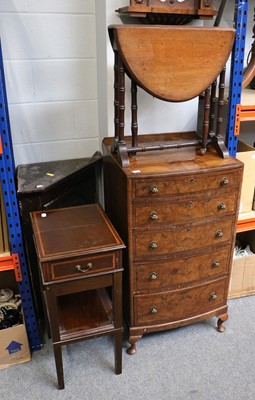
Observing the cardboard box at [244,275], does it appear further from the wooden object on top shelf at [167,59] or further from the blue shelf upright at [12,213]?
the blue shelf upright at [12,213]

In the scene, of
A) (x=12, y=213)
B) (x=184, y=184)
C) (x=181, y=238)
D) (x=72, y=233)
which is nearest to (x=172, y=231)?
(x=181, y=238)

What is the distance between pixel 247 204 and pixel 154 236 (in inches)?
28.5

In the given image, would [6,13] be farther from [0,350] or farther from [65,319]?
[0,350]

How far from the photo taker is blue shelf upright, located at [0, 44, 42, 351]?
1544 millimetres

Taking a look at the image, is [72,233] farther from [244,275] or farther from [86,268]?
[244,275]

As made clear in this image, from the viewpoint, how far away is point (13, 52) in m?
1.87

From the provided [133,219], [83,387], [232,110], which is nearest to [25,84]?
[133,219]

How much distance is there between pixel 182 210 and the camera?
1671 mm

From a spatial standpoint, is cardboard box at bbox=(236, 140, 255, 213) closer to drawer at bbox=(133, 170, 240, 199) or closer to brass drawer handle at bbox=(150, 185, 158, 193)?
drawer at bbox=(133, 170, 240, 199)

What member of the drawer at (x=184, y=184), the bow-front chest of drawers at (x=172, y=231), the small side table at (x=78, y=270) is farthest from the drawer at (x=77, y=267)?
the drawer at (x=184, y=184)

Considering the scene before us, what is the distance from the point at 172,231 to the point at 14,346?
3.12 feet

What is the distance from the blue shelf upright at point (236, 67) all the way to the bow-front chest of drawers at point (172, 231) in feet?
0.50

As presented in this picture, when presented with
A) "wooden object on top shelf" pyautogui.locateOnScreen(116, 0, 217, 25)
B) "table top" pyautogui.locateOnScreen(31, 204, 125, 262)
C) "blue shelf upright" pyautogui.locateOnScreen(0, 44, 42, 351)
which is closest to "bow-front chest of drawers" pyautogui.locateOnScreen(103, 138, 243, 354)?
"table top" pyautogui.locateOnScreen(31, 204, 125, 262)

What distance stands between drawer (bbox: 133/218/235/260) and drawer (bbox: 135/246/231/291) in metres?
0.05
